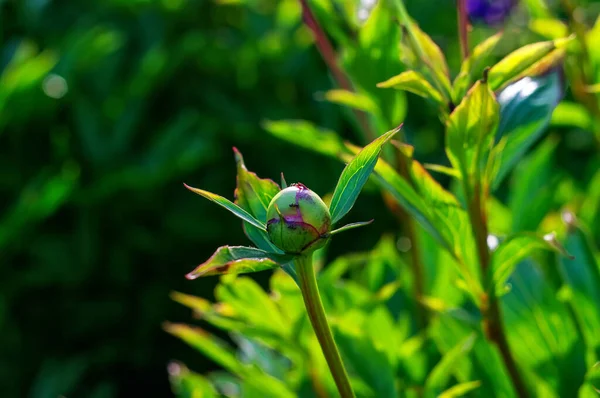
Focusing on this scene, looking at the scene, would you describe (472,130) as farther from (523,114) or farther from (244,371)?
(244,371)

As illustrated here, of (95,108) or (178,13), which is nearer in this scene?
(95,108)

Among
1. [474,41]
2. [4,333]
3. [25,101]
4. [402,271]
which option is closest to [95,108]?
[25,101]

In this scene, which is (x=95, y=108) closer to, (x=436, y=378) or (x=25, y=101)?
(x=25, y=101)

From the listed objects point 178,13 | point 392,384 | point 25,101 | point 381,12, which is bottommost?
point 392,384

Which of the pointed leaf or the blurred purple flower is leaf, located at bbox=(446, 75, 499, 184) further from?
the blurred purple flower

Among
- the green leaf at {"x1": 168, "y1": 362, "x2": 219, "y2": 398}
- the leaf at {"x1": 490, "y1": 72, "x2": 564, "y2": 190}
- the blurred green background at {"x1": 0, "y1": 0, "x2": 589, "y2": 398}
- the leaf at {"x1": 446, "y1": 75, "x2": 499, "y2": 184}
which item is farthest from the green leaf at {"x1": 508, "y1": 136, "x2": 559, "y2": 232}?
the blurred green background at {"x1": 0, "y1": 0, "x2": 589, "y2": 398}

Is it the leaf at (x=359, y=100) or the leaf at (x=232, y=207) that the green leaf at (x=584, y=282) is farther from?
the leaf at (x=232, y=207)
